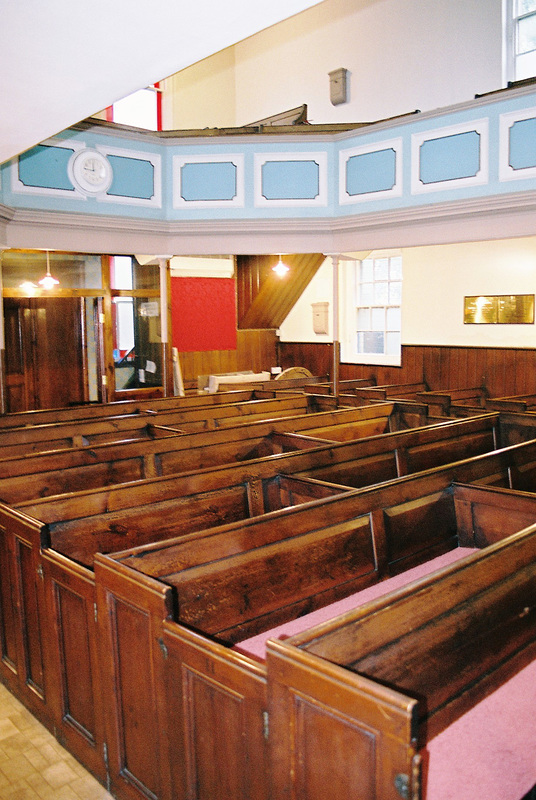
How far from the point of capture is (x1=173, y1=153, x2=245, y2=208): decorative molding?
7.52m

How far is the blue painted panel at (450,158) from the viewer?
6453 millimetres

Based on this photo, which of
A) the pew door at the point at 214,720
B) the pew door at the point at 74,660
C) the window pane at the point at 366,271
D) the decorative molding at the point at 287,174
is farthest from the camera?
the window pane at the point at 366,271

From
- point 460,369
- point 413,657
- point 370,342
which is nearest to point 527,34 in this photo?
point 460,369

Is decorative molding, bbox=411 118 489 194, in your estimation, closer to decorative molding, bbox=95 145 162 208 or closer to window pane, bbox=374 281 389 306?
decorative molding, bbox=95 145 162 208

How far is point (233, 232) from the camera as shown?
7.72 metres

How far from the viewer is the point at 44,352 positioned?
888 cm

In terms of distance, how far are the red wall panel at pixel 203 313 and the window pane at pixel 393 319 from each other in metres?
2.50

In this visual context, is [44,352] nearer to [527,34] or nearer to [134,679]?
[134,679]

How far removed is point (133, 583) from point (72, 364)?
726 cm

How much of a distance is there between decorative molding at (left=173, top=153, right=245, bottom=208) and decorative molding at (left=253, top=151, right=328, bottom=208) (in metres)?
0.18

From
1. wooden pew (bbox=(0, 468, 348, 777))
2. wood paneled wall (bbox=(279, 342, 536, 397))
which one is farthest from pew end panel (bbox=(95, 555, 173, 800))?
wood paneled wall (bbox=(279, 342, 536, 397))

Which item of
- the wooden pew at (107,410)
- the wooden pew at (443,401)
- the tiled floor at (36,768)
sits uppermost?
the wooden pew at (107,410)

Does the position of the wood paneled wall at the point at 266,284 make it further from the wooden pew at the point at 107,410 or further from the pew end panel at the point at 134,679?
the pew end panel at the point at 134,679

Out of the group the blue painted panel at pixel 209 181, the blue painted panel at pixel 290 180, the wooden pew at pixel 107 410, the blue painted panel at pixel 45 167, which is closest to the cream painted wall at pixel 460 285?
the blue painted panel at pixel 290 180
